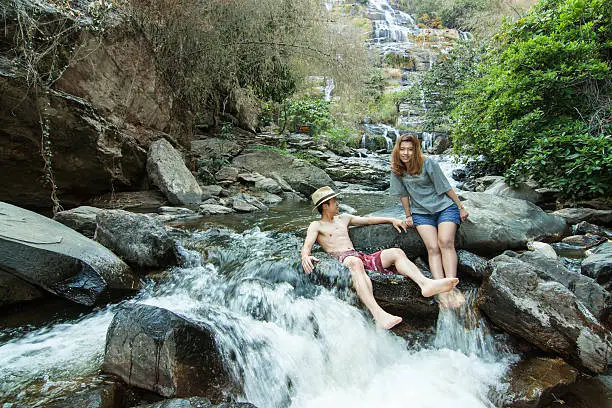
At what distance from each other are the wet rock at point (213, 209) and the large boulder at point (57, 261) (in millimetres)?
2980

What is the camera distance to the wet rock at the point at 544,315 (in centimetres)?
250

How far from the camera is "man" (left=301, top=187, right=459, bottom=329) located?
112 inches

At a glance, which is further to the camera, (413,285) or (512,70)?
(512,70)

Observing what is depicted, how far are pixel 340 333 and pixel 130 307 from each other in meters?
1.60

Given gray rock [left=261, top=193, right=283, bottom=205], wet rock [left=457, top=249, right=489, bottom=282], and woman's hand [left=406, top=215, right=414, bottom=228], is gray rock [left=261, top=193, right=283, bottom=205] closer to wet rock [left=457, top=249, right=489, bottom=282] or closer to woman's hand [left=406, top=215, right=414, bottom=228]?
woman's hand [left=406, top=215, right=414, bottom=228]

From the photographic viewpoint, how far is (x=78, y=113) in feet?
18.5

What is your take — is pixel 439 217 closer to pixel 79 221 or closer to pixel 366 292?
pixel 366 292

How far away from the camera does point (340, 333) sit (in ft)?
9.50

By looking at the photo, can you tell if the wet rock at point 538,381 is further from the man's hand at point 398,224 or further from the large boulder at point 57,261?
the large boulder at point 57,261

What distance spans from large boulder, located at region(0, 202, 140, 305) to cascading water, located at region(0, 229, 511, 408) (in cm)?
29

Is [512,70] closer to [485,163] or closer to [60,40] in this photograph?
[485,163]

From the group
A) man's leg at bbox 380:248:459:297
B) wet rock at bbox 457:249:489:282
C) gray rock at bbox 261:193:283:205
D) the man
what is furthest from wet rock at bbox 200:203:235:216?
wet rock at bbox 457:249:489:282

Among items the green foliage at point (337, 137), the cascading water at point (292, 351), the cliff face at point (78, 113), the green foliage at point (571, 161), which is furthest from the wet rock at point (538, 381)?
the green foliage at point (337, 137)

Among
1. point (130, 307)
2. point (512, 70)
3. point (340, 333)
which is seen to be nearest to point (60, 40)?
point (130, 307)
